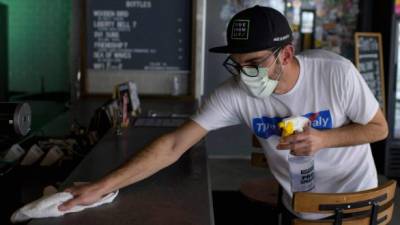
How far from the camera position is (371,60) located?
4.75 m

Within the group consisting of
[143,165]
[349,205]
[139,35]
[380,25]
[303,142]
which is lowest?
[349,205]


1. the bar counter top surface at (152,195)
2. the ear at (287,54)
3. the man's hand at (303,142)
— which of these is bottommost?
the bar counter top surface at (152,195)

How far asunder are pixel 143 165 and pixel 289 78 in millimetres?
608

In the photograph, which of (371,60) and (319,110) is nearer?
(319,110)

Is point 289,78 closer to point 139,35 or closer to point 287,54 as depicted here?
point 287,54

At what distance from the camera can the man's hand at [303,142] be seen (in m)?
1.70

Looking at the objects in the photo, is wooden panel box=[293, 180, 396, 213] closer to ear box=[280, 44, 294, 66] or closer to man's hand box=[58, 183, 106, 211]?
ear box=[280, 44, 294, 66]

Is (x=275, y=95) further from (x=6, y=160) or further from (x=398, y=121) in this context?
(x=398, y=121)

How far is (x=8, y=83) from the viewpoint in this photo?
239 centimetres

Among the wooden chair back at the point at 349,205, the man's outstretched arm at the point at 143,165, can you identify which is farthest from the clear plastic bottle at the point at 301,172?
the man's outstretched arm at the point at 143,165

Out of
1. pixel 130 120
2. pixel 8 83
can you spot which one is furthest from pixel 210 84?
pixel 8 83

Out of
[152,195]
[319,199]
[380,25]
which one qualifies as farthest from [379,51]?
[152,195]

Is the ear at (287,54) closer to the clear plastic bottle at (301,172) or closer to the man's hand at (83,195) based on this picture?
the clear plastic bottle at (301,172)

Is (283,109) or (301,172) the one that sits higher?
(283,109)
